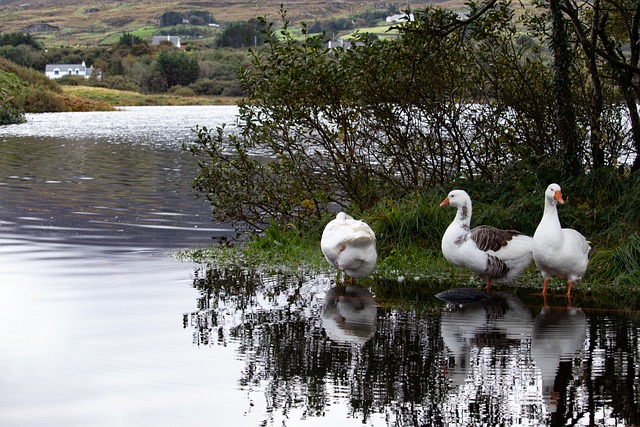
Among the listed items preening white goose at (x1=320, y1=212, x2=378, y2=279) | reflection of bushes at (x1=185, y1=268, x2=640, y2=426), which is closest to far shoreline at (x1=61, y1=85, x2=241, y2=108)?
preening white goose at (x1=320, y1=212, x2=378, y2=279)

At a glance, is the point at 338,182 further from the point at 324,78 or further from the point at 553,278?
the point at 553,278

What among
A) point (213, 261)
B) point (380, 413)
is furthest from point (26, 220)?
point (380, 413)

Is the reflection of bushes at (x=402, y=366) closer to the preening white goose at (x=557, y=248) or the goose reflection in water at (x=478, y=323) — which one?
the goose reflection in water at (x=478, y=323)

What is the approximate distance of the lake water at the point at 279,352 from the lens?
20.9 ft

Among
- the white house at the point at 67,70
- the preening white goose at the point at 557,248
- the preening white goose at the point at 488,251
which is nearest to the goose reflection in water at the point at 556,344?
the preening white goose at the point at 557,248

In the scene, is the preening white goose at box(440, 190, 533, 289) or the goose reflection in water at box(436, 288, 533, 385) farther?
the preening white goose at box(440, 190, 533, 289)

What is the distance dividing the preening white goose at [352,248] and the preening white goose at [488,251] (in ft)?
2.63

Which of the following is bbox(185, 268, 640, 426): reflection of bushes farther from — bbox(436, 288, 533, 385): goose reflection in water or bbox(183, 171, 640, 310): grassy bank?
bbox(183, 171, 640, 310): grassy bank

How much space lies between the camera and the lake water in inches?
251

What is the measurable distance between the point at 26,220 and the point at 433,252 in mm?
9187

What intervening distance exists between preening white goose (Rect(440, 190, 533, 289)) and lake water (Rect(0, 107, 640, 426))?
0.28m

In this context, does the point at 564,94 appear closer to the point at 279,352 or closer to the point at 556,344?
the point at 556,344

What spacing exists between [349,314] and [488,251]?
1960 mm

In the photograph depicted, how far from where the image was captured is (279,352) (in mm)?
7852
